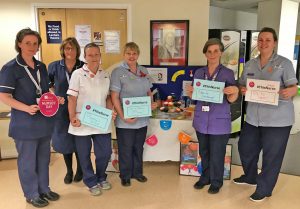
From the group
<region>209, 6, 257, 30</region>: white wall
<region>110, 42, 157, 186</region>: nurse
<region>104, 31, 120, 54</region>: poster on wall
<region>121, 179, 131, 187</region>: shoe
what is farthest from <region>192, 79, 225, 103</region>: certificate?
<region>209, 6, 257, 30</region>: white wall

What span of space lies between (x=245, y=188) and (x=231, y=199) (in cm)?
27

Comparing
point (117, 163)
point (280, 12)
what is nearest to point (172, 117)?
point (117, 163)

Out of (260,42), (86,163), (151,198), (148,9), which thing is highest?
(148,9)

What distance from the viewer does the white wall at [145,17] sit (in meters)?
3.31

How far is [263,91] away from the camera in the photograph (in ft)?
7.34

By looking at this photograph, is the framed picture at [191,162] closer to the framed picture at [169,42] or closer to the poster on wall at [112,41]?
the framed picture at [169,42]

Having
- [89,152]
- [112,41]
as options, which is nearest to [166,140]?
[89,152]

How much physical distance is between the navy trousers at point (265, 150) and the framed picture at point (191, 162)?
0.26 metres

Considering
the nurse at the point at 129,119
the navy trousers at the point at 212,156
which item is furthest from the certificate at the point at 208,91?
the nurse at the point at 129,119

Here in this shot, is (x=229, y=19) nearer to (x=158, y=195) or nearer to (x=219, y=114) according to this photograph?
(x=219, y=114)

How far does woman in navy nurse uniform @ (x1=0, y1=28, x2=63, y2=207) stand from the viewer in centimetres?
208

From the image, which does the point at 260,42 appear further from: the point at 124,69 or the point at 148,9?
the point at 148,9

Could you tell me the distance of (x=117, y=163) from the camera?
3000 mm

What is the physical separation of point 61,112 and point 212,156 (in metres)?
1.37
